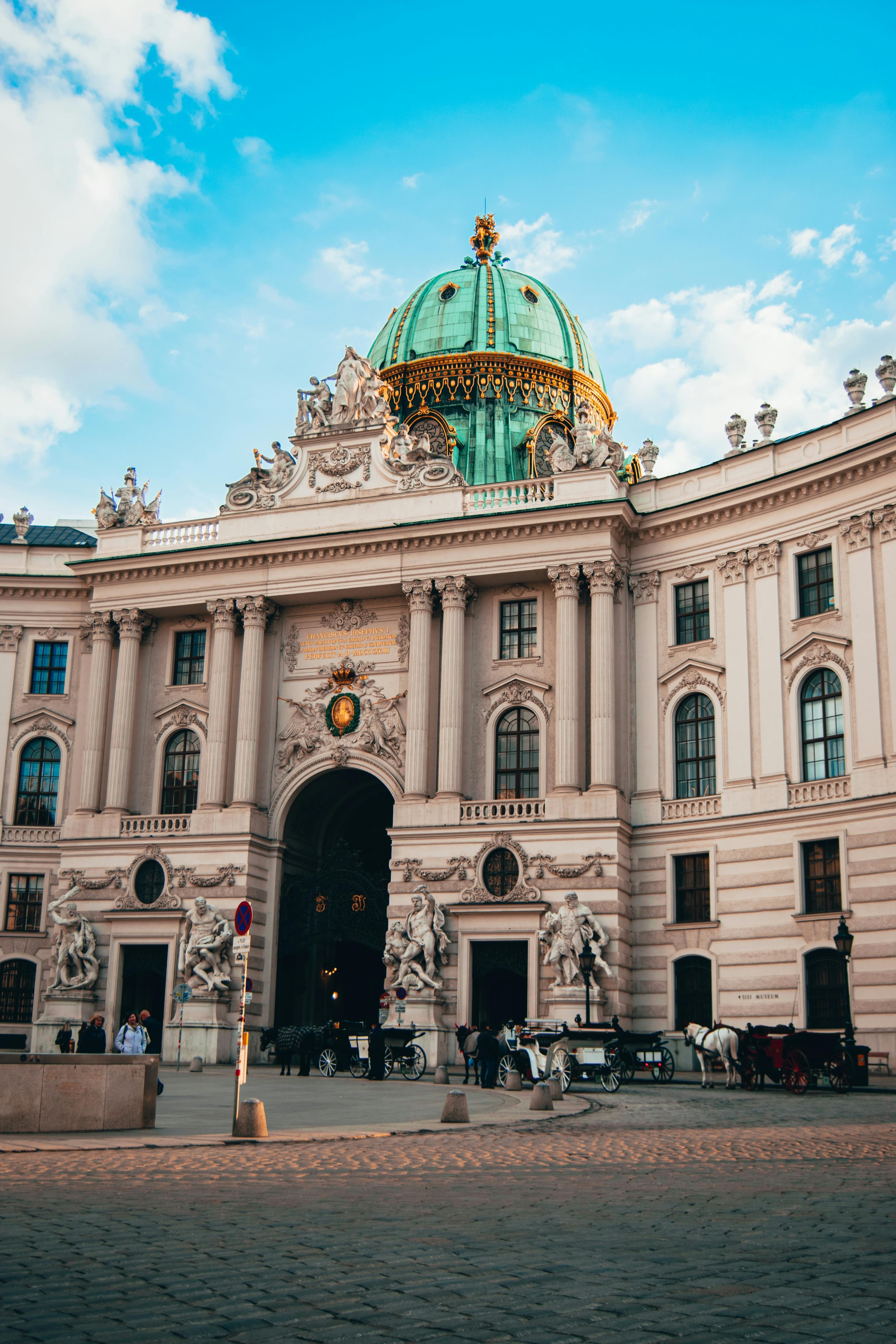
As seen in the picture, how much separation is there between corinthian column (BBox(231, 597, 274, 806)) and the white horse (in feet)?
60.4

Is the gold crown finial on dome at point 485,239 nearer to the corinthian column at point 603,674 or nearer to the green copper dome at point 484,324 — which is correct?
the green copper dome at point 484,324

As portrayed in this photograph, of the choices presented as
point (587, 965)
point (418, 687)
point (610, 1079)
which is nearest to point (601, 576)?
point (418, 687)

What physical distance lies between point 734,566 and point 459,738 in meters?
10.4

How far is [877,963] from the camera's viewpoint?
35125mm

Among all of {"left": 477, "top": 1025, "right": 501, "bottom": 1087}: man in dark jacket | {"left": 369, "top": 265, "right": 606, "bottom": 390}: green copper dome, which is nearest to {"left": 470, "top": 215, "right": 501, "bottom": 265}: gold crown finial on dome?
{"left": 369, "top": 265, "right": 606, "bottom": 390}: green copper dome

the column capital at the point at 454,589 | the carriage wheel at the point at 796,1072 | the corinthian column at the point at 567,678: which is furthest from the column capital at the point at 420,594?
the carriage wheel at the point at 796,1072

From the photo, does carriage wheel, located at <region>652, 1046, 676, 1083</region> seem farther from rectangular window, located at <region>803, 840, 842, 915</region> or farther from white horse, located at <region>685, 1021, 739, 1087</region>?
rectangular window, located at <region>803, 840, 842, 915</region>

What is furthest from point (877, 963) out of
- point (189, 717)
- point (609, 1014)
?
point (189, 717)

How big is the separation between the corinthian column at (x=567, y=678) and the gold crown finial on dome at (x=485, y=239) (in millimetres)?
24767

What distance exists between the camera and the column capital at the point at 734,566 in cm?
4175

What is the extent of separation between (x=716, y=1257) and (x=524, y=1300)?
6.47 feet

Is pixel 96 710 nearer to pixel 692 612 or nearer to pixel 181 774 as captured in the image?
pixel 181 774

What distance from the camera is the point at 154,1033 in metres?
42.8

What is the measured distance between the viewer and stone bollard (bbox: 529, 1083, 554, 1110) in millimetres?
23516
